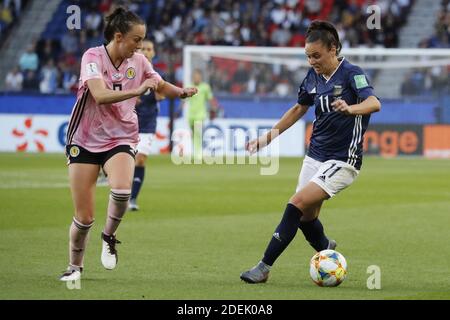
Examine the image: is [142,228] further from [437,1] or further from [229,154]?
[437,1]

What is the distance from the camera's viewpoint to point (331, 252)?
855cm

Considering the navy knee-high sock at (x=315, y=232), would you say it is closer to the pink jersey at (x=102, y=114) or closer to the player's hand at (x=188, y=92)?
the player's hand at (x=188, y=92)

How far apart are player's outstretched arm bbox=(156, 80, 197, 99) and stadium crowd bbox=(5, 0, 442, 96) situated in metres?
23.2

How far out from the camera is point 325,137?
28.8 ft

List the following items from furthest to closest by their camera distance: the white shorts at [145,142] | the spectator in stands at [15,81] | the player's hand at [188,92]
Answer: the spectator in stands at [15,81]
the white shorts at [145,142]
the player's hand at [188,92]

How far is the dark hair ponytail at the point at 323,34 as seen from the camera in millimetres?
8531

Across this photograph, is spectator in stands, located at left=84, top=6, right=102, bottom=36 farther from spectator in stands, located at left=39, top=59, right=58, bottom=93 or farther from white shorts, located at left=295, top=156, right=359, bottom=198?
white shorts, located at left=295, top=156, right=359, bottom=198

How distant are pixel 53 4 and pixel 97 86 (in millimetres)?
30852

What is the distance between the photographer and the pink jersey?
8.45 meters

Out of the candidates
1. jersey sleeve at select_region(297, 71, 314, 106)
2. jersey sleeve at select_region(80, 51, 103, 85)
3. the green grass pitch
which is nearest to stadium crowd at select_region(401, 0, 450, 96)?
the green grass pitch

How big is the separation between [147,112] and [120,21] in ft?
24.3

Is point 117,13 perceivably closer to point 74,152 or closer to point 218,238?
point 74,152

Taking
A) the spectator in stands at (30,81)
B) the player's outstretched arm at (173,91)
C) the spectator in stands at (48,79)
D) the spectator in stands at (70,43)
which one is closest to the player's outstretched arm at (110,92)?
the player's outstretched arm at (173,91)

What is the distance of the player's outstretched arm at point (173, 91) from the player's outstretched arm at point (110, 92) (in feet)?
1.51
